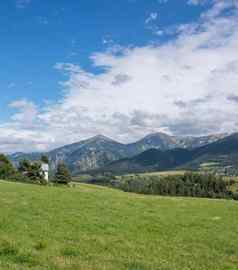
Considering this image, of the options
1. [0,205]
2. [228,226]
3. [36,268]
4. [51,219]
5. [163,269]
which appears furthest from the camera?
[0,205]

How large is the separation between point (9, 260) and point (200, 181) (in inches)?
7363

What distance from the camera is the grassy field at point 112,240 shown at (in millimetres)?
12227

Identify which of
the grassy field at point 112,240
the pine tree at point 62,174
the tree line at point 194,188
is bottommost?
the tree line at point 194,188

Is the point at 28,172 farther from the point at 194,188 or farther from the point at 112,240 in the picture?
the point at 194,188

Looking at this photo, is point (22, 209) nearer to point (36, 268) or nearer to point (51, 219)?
point (51, 219)

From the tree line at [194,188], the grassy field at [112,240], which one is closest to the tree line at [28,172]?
the grassy field at [112,240]

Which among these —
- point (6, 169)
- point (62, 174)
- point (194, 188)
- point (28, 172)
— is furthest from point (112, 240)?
point (194, 188)

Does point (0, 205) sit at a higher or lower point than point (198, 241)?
higher

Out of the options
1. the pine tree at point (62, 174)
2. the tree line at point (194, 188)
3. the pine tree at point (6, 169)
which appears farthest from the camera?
the tree line at point (194, 188)

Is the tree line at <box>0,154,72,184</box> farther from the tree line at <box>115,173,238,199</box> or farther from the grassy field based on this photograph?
the tree line at <box>115,173,238,199</box>

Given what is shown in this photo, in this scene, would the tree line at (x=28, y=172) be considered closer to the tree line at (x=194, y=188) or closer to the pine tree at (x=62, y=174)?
the pine tree at (x=62, y=174)

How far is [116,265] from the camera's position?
11891 mm

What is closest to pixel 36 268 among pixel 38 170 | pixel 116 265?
pixel 116 265

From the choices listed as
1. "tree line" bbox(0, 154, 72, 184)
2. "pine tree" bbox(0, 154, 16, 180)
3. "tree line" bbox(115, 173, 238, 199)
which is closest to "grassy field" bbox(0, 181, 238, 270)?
"tree line" bbox(0, 154, 72, 184)
